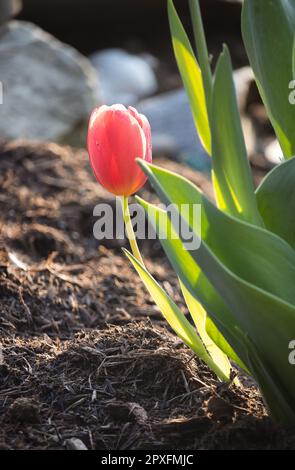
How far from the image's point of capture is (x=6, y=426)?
5.41 feet

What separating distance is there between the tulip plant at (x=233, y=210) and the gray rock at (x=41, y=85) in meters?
3.21

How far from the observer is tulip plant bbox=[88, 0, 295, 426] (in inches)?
56.1

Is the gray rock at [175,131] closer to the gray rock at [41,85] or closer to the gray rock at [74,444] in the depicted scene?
the gray rock at [41,85]

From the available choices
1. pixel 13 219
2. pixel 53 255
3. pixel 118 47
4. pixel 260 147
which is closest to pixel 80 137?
pixel 260 147

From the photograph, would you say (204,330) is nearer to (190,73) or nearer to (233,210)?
(233,210)

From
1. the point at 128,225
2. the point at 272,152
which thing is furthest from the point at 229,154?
the point at 272,152

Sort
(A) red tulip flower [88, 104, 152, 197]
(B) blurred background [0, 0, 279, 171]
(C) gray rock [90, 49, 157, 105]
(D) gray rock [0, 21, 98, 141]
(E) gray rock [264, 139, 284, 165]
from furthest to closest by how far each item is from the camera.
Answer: (C) gray rock [90, 49, 157, 105], (E) gray rock [264, 139, 284, 165], (B) blurred background [0, 0, 279, 171], (D) gray rock [0, 21, 98, 141], (A) red tulip flower [88, 104, 152, 197]

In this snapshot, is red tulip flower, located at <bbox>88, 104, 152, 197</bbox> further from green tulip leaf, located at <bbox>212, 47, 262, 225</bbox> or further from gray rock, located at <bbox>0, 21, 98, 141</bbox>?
gray rock, located at <bbox>0, 21, 98, 141</bbox>

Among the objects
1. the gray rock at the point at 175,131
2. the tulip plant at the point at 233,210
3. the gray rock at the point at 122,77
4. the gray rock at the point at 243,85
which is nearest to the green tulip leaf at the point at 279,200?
the tulip plant at the point at 233,210

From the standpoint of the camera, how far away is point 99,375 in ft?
6.00

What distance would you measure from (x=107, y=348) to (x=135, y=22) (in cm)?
662

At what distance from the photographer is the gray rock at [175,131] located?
528 centimetres

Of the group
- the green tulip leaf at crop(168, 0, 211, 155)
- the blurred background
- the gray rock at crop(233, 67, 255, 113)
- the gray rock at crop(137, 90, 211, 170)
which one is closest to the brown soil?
Result: the green tulip leaf at crop(168, 0, 211, 155)

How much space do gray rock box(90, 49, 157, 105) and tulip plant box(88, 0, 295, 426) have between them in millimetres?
5183
